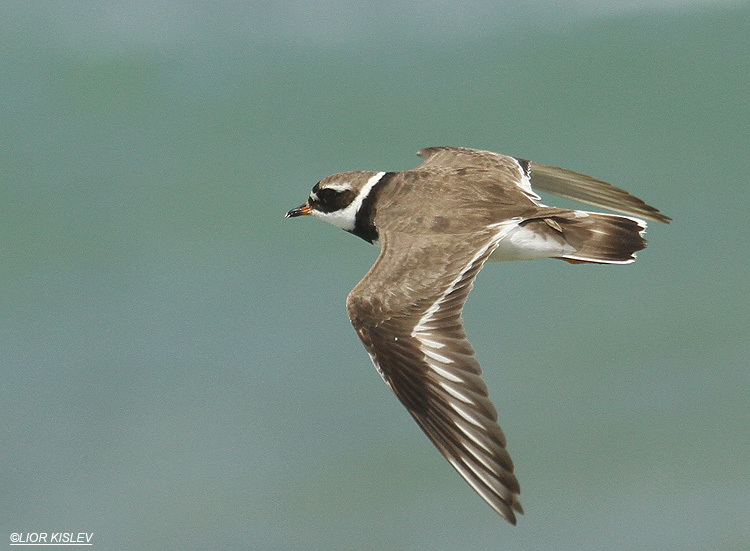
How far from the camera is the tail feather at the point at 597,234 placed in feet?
17.2

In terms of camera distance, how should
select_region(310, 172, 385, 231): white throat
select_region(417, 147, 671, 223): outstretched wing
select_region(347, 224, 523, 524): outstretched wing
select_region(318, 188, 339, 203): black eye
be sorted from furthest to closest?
select_region(417, 147, 671, 223): outstretched wing → select_region(318, 188, 339, 203): black eye → select_region(310, 172, 385, 231): white throat → select_region(347, 224, 523, 524): outstretched wing

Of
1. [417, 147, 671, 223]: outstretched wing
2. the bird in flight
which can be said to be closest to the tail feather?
the bird in flight

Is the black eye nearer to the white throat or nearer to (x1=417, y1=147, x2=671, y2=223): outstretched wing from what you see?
the white throat

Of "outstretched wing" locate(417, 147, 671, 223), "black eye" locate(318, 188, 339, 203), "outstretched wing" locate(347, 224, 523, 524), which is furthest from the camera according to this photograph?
"outstretched wing" locate(417, 147, 671, 223)

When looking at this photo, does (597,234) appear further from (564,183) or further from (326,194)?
(326,194)

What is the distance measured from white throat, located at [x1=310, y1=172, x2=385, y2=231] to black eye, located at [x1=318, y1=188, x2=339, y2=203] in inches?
2.9

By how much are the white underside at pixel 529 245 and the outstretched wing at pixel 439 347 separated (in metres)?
0.16

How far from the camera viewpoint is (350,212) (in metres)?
5.80

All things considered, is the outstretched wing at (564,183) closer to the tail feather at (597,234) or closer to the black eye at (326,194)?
the black eye at (326,194)

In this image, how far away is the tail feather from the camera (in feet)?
17.2

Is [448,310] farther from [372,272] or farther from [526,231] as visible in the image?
[526,231]

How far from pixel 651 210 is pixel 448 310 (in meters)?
1.80

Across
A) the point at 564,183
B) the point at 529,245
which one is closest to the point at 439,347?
the point at 529,245

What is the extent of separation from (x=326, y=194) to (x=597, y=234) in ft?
4.67
